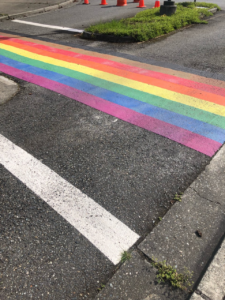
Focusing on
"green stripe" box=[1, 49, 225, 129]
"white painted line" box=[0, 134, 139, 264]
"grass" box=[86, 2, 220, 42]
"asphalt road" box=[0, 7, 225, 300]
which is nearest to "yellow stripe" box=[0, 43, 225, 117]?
"green stripe" box=[1, 49, 225, 129]

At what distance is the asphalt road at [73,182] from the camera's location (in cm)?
205

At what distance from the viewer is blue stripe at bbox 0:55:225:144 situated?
3654 millimetres

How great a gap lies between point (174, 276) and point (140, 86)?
3.90 m

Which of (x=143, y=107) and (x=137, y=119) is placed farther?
(x=143, y=107)

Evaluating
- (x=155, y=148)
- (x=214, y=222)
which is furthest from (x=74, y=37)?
(x=214, y=222)

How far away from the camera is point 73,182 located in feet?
9.46

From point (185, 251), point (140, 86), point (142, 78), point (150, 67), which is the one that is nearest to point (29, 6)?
point (150, 67)

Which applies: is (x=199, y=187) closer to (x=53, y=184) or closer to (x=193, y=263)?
(x=193, y=263)

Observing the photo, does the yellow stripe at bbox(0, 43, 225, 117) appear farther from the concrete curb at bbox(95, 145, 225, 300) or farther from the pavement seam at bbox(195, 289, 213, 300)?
the pavement seam at bbox(195, 289, 213, 300)

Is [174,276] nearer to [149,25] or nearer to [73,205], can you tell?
[73,205]

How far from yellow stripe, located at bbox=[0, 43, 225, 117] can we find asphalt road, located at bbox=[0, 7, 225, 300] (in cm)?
123

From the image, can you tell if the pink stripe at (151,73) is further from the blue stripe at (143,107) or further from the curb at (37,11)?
the curb at (37,11)

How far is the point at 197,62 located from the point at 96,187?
4.71 meters

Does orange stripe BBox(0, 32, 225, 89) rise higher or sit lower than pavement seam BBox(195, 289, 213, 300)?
higher
